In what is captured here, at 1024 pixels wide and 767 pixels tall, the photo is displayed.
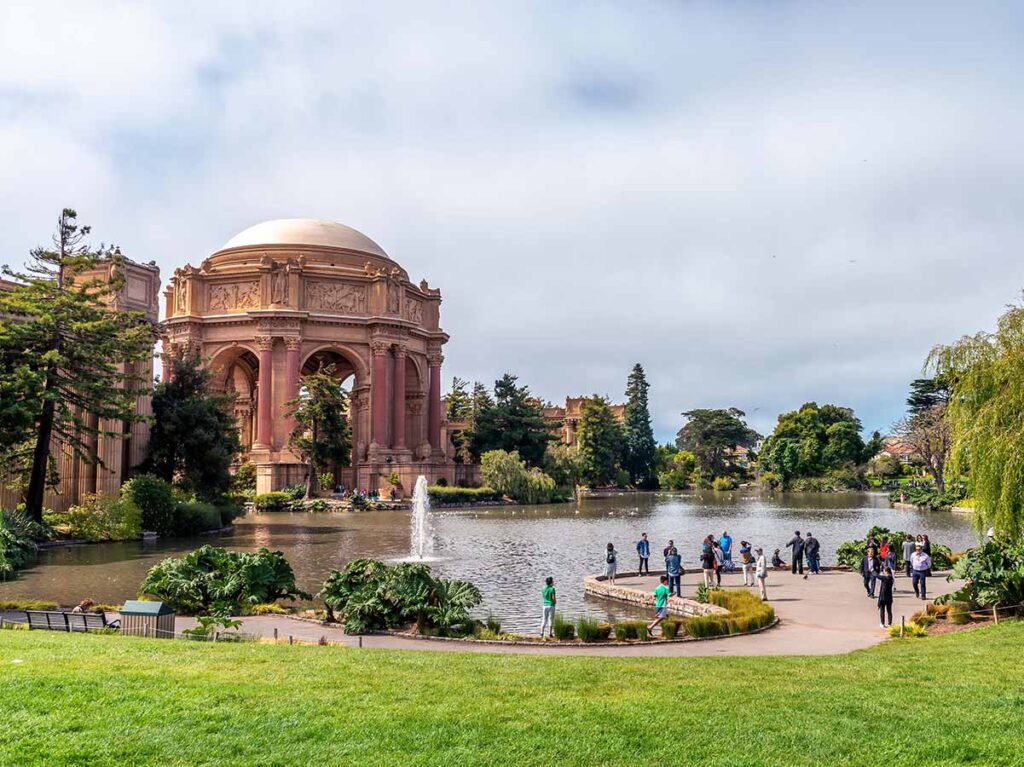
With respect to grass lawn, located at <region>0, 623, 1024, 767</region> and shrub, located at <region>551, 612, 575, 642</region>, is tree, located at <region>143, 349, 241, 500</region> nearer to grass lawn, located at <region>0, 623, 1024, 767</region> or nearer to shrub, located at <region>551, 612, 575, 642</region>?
shrub, located at <region>551, 612, 575, 642</region>

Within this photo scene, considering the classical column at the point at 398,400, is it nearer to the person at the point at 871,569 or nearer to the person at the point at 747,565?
the person at the point at 747,565

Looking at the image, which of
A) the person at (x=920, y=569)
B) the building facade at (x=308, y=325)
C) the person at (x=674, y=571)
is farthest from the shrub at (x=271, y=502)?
the person at (x=920, y=569)

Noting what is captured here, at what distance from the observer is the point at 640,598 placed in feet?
55.3

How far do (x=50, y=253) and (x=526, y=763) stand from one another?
28.7m

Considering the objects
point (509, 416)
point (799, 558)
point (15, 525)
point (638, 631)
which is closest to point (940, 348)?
point (799, 558)

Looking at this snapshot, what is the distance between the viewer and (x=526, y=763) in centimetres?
586

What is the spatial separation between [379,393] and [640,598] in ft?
158

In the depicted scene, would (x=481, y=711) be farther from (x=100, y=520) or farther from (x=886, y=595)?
(x=100, y=520)

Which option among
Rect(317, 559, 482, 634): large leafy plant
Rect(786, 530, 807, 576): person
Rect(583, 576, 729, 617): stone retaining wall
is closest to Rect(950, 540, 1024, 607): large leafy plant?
Rect(583, 576, 729, 617): stone retaining wall

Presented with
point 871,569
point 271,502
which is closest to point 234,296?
point 271,502

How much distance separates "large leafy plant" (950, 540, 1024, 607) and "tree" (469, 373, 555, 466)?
58.3m

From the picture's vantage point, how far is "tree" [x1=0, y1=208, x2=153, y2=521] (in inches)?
1049

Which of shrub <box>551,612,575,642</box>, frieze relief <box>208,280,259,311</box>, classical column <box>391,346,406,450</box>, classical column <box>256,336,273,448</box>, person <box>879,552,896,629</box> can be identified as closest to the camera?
shrub <box>551,612,575,642</box>

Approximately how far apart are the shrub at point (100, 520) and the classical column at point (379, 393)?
33089 mm
